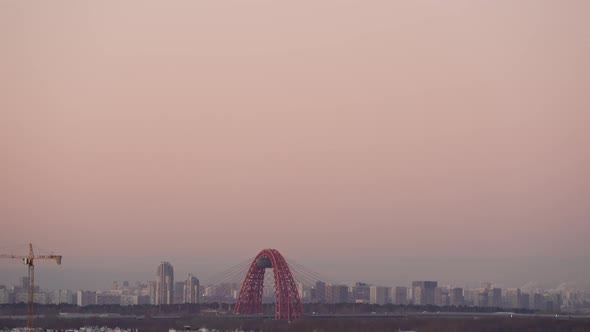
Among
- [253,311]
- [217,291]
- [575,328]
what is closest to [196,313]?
[253,311]

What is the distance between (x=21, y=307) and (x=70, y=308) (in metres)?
9.53

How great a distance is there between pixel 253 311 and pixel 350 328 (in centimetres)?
2403

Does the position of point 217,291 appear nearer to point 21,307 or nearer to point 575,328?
point 21,307

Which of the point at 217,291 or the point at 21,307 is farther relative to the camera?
the point at 217,291

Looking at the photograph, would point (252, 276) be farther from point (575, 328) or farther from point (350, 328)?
point (575, 328)

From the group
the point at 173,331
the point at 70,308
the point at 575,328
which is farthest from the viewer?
the point at 70,308

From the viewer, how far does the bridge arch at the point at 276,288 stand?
154 meters

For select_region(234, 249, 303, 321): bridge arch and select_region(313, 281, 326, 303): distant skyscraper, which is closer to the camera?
select_region(234, 249, 303, 321): bridge arch

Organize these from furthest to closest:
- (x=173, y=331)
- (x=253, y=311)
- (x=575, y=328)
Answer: (x=253, y=311)
(x=575, y=328)
(x=173, y=331)

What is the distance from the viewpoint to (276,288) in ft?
502

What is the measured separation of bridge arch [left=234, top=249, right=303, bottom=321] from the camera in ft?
504

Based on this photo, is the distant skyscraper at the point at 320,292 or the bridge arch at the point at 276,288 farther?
the distant skyscraper at the point at 320,292

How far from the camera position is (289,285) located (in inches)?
6102

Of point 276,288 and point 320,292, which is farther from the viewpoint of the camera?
point 320,292
